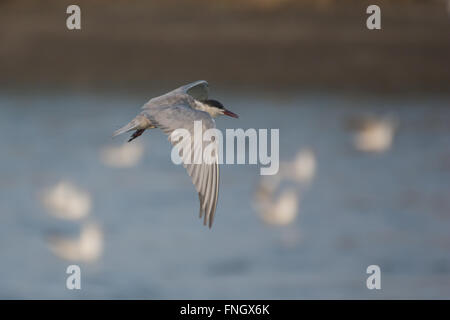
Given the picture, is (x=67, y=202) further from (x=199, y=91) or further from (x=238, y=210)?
(x=199, y=91)

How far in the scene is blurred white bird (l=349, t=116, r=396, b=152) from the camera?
1273 cm

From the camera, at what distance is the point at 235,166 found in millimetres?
12570

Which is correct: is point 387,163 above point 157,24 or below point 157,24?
below

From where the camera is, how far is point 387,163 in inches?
504

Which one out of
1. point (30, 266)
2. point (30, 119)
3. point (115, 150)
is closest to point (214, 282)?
point (30, 266)

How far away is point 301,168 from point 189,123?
873 centimetres

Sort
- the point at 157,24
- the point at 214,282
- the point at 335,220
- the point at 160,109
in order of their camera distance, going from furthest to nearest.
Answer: the point at 157,24 → the point at 335,220 → the point at 214,282 → the point at 160,109

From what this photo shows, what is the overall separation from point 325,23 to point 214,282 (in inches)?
180

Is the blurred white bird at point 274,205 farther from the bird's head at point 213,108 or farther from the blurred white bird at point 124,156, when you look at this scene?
the bird's head at point 213,108

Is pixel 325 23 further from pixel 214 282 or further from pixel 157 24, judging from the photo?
pixel 214 282

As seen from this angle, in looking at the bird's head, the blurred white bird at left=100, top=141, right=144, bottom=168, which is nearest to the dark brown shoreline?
the blurred white bird at left=100, top=141, right=144, bottom=168

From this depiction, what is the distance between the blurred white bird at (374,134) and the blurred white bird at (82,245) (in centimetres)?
359

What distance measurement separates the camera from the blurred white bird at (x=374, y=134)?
12734mm

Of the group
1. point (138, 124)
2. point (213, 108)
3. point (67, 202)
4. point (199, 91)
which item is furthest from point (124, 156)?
point (138, 124)
